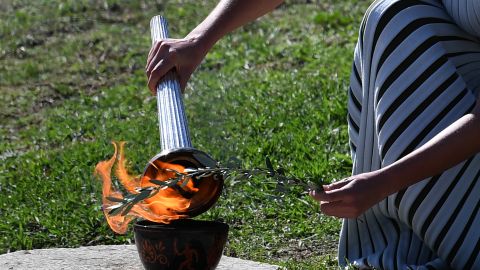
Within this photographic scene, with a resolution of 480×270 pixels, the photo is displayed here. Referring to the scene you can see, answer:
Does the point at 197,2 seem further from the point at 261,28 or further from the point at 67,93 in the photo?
the point at 67,93

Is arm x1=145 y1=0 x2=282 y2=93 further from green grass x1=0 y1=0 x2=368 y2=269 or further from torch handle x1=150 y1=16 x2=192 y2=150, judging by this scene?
green grass x1=0 y1=0 x2=368 y2=269

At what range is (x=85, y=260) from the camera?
3.81m

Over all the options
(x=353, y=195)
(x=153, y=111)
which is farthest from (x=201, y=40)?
(x=153, y=111)

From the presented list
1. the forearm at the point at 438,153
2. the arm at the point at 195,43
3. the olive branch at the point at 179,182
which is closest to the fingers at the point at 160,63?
the arm at the point at 195,43

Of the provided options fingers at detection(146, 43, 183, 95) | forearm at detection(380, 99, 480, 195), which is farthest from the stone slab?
forearm at detection(380, 99, 480, 195)

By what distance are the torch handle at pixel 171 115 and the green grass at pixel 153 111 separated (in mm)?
323

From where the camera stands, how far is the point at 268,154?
5.14 meters

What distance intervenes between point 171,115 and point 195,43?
416mm

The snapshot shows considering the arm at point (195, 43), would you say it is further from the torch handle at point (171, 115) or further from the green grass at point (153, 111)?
the green grass at point (153, 111)

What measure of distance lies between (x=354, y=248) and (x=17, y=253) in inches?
49.5

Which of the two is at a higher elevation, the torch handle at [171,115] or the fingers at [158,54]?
the fingers at [158,54]

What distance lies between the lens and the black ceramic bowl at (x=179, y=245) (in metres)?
3.08

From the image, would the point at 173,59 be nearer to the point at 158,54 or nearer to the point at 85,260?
the point at 158,54

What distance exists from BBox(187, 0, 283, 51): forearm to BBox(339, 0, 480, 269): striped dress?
22.1 inches
